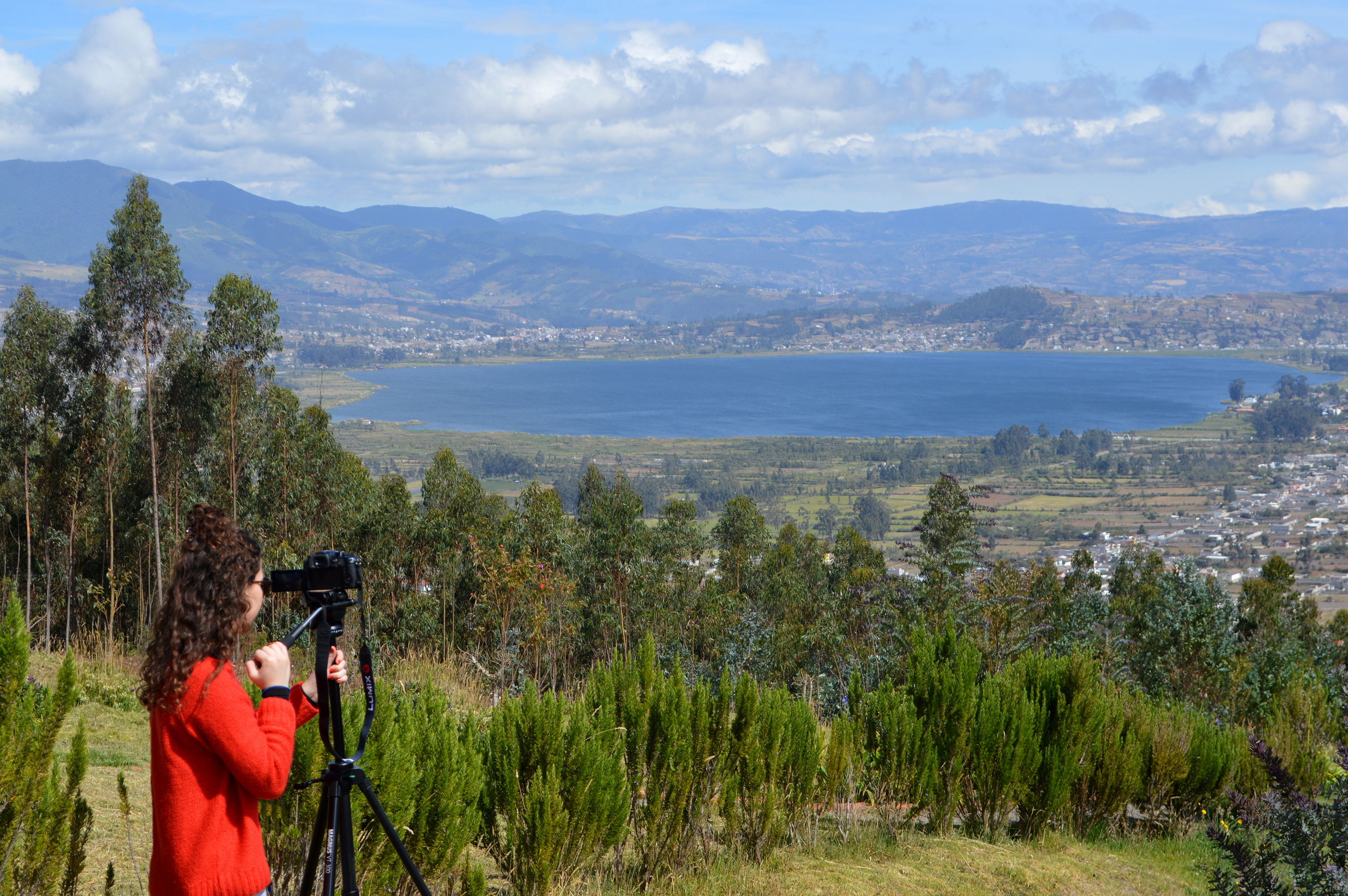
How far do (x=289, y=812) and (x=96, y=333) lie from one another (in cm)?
1286

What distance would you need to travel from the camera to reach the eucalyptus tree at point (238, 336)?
45.6ft

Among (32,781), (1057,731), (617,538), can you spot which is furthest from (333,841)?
(617,538)

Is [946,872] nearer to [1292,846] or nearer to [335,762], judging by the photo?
[1292,846]

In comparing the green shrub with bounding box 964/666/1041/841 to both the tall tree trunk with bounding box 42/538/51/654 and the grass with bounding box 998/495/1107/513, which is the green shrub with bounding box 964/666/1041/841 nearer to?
the tall tree trunk with bounding box 42/538/51/654

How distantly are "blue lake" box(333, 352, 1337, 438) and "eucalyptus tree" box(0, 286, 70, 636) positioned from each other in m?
110

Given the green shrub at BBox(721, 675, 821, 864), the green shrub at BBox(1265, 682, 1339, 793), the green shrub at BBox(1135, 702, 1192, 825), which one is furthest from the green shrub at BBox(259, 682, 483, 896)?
the green shrub at BBox(1265, 682, 1339, 793)

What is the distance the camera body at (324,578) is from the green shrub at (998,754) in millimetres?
2968

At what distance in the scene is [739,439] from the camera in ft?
403

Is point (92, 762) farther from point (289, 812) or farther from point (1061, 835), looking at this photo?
point (1061, 835)

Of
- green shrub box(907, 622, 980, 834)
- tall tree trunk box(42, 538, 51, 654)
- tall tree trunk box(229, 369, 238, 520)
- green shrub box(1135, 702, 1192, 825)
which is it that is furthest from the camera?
tall tree trunk box(229, 369, 238, 520)

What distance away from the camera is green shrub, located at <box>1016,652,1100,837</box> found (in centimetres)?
423

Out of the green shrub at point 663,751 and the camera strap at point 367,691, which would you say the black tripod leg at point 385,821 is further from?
the green shrub at point 663,751

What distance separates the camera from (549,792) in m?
2.93

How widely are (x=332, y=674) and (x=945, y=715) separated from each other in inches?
114
